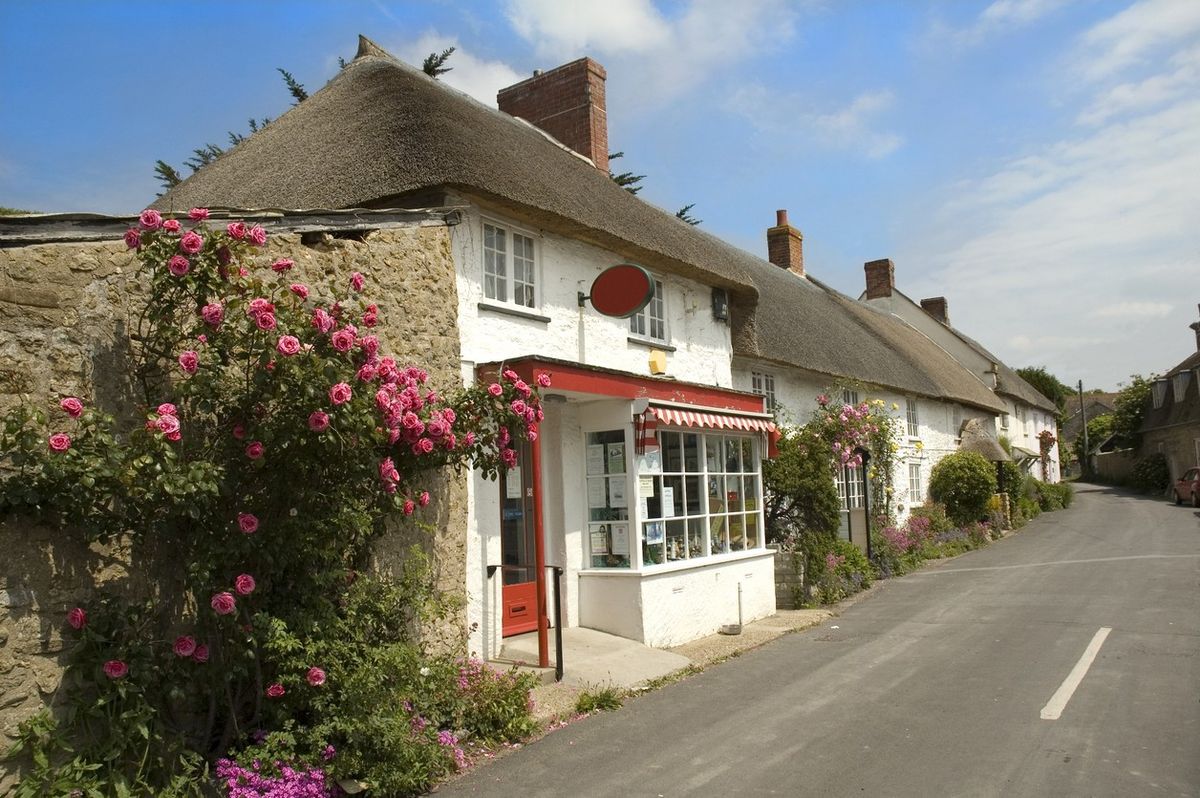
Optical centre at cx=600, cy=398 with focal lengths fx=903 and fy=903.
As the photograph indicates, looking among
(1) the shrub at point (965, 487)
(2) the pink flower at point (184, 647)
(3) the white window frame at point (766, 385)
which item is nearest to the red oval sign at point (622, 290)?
(2) the pink flower at point (184, 647)

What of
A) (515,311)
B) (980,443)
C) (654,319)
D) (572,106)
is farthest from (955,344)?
(515,311)

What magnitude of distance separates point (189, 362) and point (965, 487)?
22.8m

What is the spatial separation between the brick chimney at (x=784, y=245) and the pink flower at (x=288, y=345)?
23537 mm

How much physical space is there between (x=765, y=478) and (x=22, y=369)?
1081cm

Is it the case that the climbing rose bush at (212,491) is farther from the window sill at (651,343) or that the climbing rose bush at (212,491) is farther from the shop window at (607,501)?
the window sill at (651,343)

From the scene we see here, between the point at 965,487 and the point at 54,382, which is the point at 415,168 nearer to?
the point at 54,382

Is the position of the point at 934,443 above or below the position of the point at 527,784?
above

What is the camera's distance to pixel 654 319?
1227cm

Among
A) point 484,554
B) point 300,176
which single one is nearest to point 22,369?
point 484,554

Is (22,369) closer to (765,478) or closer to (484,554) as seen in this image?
(484,554)

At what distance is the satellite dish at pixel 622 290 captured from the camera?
9.82 meters

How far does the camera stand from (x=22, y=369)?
473 cm

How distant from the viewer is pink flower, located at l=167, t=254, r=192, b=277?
5.01 meters

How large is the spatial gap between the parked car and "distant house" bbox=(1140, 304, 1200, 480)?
6.03 m
